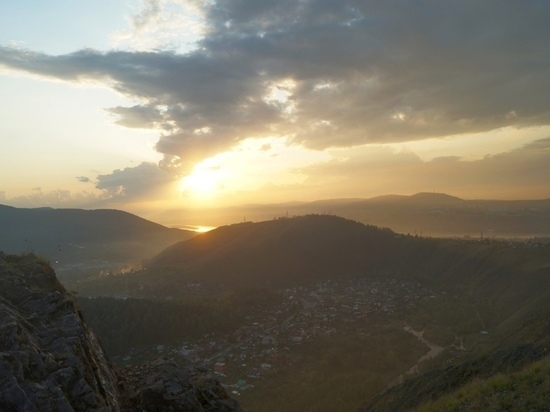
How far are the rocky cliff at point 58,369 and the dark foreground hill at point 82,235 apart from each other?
414 ft

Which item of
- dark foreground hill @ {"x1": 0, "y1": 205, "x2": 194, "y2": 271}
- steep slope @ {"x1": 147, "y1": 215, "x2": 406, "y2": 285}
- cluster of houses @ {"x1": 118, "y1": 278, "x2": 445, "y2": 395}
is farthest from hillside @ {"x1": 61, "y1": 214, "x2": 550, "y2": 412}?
dark foreground hill @ {"x1": 0, "y1": 205, "x2": 194, "y2": 271}

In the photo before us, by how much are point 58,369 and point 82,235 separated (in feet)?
604

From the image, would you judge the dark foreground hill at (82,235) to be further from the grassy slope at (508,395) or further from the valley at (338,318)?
the grassy slope at (508,395)

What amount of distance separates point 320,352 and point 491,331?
63.1 ft

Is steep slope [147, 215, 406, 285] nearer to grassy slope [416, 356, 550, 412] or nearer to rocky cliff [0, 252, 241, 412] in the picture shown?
grassy slope [416, 356, 550, 412]

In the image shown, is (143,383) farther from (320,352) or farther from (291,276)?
(291,276)

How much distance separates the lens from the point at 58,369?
9.66m

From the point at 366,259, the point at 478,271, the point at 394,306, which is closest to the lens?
the point at 394,306

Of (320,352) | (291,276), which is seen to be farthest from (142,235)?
(320,352)

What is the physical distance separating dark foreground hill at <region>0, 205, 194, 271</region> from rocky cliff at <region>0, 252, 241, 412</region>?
4974 inches

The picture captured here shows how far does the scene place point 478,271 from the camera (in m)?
64.9

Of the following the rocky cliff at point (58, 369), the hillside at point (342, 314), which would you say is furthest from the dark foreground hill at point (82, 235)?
the rocky cliff at point (58, 369)

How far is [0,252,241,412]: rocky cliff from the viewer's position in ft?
28.5

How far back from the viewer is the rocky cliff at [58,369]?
8695 millimetres
